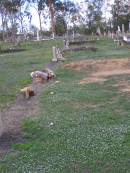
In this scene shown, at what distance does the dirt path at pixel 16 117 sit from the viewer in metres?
7.92

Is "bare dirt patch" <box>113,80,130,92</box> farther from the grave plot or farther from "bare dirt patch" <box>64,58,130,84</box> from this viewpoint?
"bare dirt patch" <box>64,58,130,84</box>

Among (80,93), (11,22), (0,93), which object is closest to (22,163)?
(80,93)

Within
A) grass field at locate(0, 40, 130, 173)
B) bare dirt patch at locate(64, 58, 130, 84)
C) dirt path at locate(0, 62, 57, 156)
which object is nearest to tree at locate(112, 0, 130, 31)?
bare dirt patch at locate(64, 58, 130, 84)

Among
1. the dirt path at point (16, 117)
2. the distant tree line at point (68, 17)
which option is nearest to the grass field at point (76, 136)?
the dirt path at point (16, 117)

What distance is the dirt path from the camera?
7922mm

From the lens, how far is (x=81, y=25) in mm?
72438

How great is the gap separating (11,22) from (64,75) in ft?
166

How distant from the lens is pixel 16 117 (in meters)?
10.2

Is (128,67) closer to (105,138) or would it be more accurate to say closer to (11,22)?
(105,138)

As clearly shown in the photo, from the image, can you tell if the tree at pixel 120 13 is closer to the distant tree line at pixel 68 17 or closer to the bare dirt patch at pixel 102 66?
the distant tree line at pixel 68 17

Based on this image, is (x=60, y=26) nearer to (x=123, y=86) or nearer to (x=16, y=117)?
(x=123, y=86)

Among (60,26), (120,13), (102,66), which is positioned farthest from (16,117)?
(60,26)

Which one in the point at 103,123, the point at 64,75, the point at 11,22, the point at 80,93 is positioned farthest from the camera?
the point at 11,22

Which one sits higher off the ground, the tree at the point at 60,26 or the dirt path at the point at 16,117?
the tree at the point at 60,26
